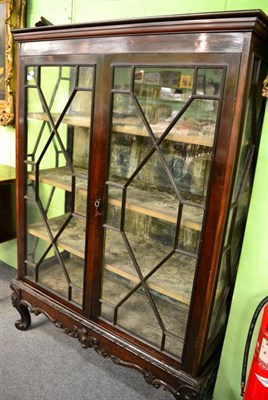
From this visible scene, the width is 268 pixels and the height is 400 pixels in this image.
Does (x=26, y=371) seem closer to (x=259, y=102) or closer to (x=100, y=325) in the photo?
(x=100, y=325)

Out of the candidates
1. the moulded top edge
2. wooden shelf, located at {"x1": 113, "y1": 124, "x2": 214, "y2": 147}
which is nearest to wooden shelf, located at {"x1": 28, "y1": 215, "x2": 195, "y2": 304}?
wooden shelf, located at {"x1": 113, "y1": 124, "x2": 214, "y2": 147}

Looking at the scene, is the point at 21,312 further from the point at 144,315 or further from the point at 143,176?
the point at 143,176

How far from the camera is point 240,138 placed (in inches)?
41.1

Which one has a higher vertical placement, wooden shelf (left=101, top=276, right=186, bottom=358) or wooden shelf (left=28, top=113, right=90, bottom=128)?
wooden shelf (left=28, top=113, right=90, bottom=128)

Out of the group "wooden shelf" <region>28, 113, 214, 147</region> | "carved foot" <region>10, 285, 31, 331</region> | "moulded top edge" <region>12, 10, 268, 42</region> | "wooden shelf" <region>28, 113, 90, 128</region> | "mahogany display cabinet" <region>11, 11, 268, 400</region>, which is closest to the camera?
"moulded top edge" <region>12, 10, 268, 42</region>

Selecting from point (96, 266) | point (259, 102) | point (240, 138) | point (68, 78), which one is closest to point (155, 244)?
point (96, 266)

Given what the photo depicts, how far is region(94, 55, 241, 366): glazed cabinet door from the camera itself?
3.68 ft

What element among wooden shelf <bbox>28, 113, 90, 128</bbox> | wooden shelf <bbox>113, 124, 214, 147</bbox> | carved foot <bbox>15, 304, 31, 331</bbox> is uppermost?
wooden shelf <bbox>28, 113, 90, 128</bbox>

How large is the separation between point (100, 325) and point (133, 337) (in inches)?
7.4

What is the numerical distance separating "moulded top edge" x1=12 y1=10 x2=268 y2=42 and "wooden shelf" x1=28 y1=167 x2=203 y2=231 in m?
0.59

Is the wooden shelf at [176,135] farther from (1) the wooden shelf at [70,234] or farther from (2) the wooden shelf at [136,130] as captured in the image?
(1) the wooden shelf at [70,234]

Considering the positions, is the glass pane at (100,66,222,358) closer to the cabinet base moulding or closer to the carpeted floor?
the cabinet base moulding

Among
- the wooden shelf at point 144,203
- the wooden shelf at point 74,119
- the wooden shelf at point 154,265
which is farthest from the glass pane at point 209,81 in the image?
the wooden shelf at point 154,265

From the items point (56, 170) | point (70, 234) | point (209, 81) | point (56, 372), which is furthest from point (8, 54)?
point (56, 372)
